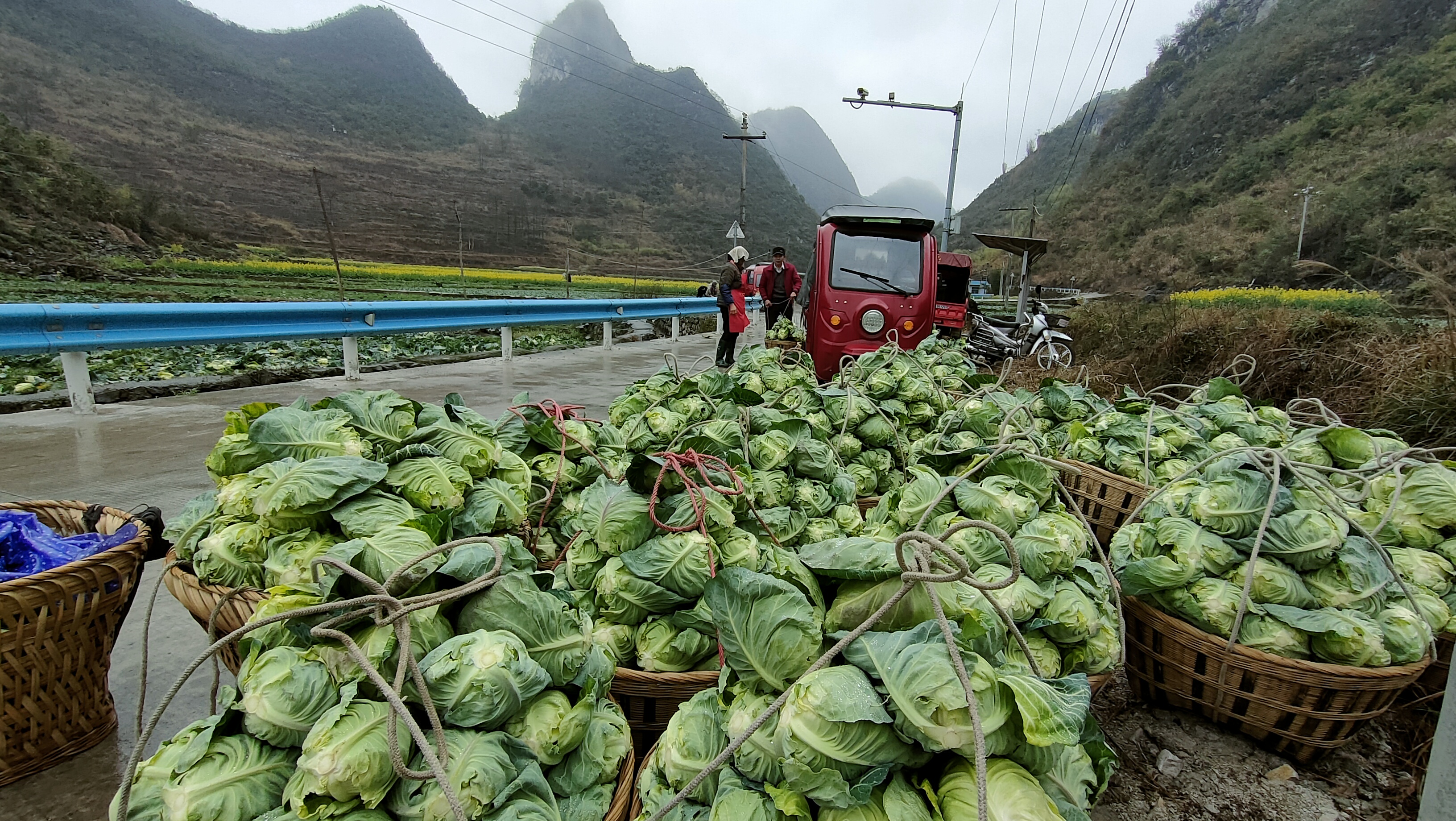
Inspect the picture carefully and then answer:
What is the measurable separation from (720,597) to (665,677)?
0.49m

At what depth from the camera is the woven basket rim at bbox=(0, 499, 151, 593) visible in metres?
1.66

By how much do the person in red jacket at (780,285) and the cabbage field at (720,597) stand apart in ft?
24.0

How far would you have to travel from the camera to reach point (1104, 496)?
3805 mm

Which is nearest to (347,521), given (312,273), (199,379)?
(199,379)

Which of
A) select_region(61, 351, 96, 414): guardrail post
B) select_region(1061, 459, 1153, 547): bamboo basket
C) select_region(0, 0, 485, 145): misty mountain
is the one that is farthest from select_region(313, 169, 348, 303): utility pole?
select_region(0, 0, 485, 145): misty mountain

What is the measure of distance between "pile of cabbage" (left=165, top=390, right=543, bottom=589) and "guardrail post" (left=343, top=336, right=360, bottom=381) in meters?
5.04

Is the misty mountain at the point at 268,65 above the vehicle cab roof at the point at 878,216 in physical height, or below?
above

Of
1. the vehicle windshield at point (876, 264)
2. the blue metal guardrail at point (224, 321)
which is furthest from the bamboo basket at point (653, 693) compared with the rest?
the vehicle windshield at point (876, 264)

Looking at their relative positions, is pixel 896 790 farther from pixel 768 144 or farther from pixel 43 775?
pixel 768 144

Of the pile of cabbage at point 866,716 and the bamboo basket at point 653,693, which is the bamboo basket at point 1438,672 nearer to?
the pile of cabbage at point 866,716

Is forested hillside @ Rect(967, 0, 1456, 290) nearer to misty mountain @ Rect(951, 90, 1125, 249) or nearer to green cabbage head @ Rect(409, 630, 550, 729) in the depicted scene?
misty mountain @ Rect(951, 90, 1125, 249)

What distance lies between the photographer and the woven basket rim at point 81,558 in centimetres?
166

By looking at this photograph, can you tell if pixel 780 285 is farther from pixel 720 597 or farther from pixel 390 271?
pixel 390 271

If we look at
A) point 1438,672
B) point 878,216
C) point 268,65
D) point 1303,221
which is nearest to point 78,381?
point 878,216
